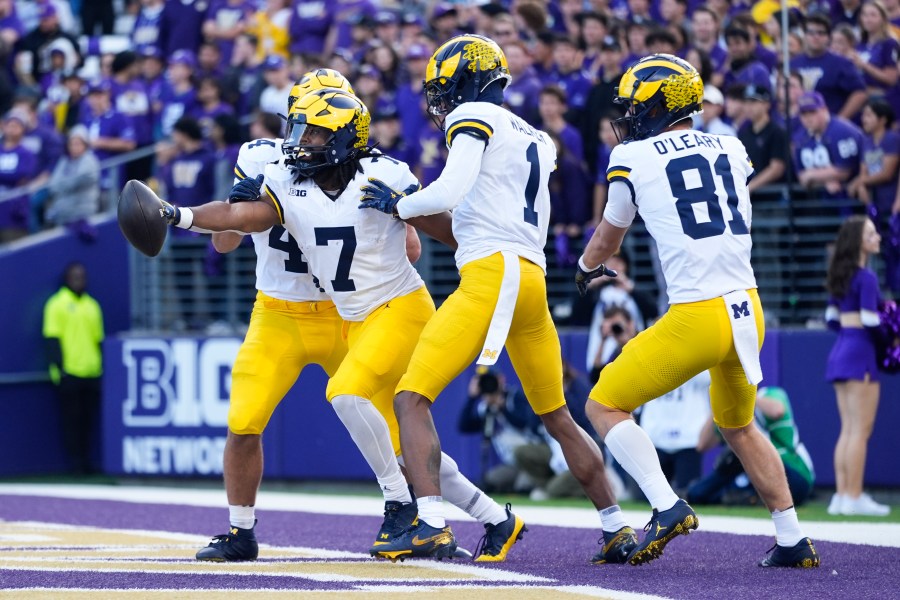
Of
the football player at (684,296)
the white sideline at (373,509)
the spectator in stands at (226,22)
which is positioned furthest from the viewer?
the spectator in stands at (226,22)

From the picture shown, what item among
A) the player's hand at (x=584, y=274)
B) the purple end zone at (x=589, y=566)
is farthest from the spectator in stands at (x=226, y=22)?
the player's hand at (x=584, y=274)

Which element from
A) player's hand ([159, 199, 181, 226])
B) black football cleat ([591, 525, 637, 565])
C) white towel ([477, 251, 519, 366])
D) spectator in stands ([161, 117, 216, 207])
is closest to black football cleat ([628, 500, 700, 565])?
black football cleat ([591, 525, 637, 565])

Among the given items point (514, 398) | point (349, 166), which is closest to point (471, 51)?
point (349, 166)

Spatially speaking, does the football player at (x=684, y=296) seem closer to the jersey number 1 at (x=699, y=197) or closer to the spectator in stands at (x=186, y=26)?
the jersey number 1 at (x=699, y=197)

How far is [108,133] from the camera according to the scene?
47.9ft

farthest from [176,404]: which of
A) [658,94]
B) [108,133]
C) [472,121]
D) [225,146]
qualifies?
[658,94]

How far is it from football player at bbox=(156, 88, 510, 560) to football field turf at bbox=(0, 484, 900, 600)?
0.50 m

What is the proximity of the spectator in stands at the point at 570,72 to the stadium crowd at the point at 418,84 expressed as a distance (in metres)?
0.02

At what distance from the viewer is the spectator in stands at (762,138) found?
1042 centimetres

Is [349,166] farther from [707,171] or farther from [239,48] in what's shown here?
[239,48]

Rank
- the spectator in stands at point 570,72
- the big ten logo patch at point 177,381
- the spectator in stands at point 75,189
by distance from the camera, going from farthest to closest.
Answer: the spectator in stands at point 75,189 < the big ten logo patch at point 177,381 < the spectator in stands at point 570,72

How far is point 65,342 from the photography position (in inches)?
525

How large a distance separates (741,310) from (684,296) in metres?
0.22

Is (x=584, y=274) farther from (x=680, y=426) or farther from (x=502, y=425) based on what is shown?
(x=502, y=425)
